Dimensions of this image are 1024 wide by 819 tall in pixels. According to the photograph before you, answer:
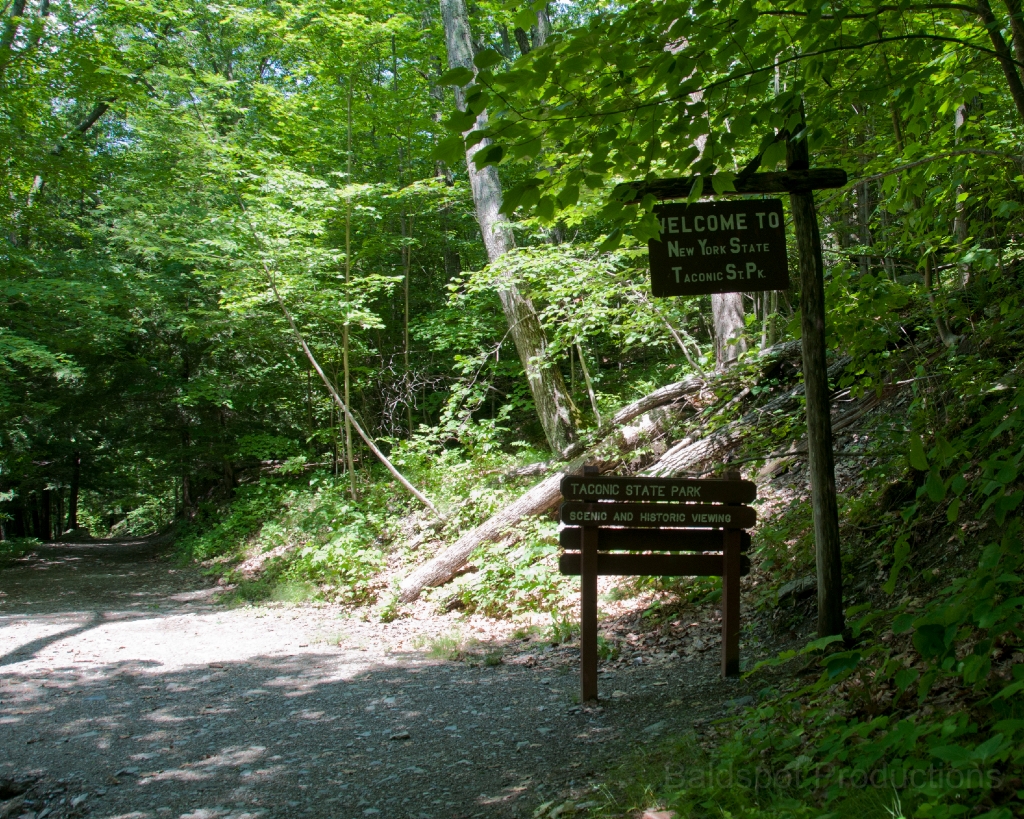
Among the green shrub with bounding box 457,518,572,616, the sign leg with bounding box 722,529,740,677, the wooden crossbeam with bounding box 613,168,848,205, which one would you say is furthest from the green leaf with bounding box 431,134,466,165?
the green shrub with bounding box 457,518,572,616

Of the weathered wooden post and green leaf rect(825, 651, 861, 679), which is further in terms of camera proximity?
the weathered wooden post

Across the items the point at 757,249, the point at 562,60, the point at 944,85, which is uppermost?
the point at 944,85

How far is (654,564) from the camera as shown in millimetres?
4453

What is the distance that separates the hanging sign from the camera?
3.81 m

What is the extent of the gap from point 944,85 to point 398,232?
12.4m

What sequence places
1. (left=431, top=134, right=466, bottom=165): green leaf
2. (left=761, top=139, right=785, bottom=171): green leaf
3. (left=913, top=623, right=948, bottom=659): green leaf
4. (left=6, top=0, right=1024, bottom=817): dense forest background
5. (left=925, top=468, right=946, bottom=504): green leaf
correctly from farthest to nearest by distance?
(left=761, top=139, right=785, bottom=171): green leaf, (left=6, top=0, right=1024, bottom=817): dense forest background, (left=431, top=134, right=466, bottom=165): green leaf, (left=925, top=468, right=946, bottom=504): green leaf, (left=913, top=623, right=948, bottom=659): green leaf

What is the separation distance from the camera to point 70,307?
12500 millimetres

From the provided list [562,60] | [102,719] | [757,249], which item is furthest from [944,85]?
[102,719]

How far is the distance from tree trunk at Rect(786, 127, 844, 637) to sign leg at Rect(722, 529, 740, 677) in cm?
68

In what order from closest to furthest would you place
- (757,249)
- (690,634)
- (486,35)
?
(757,249), (690,634), (486,35)

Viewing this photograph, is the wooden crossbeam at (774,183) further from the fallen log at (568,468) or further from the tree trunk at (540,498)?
the tree trunk at (540,498)

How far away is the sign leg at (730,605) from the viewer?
4.41 metres

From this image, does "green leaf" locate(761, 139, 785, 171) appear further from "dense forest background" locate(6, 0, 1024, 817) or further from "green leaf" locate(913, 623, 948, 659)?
"green leaf" locate(913, 623, 948, 659)

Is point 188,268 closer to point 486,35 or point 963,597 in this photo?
point 486,35
